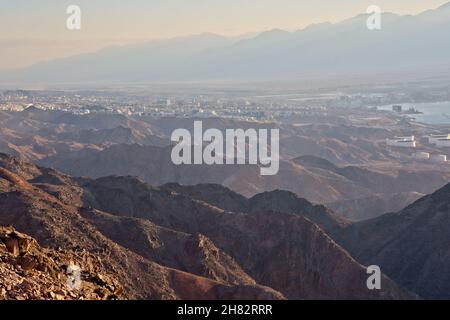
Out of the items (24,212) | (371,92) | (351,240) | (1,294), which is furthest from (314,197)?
(371,92)

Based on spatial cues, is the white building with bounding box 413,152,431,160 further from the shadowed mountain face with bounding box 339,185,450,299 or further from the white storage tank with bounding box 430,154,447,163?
the shadowed mountain face with bounding box 339,185,450,299

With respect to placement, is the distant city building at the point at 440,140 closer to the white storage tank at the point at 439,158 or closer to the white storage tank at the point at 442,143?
the white storage tank at the point at 442,143

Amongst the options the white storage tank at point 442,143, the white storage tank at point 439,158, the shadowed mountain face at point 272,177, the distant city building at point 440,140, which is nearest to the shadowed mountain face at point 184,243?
the shadowed mountain face at point 272,177

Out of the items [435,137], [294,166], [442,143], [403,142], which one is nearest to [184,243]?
[294,166]

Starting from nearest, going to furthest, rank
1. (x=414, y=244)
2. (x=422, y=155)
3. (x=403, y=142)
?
(x=414, y=244), (x=422, y=155), (x=403, y=142)

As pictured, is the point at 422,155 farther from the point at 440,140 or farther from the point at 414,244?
the point at 414,244
